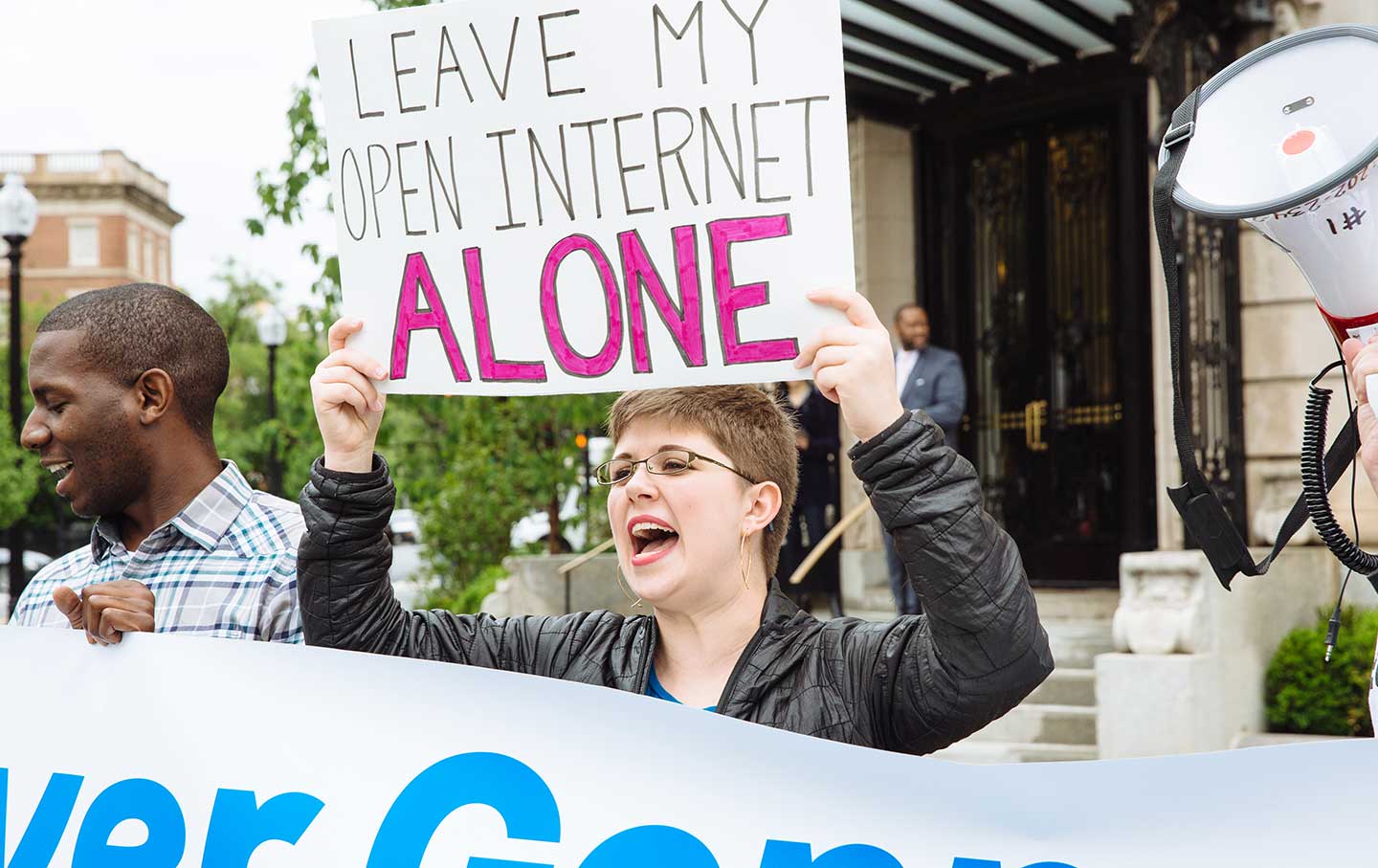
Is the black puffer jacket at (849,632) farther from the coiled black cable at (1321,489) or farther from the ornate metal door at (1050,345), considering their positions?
the ornate metal door at (1050,345)

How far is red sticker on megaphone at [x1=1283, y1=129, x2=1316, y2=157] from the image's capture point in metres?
2.12

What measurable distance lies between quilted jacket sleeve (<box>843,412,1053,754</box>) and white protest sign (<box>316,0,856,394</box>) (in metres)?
0.24

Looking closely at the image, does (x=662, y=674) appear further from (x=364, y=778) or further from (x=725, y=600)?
(x=364, y=778)

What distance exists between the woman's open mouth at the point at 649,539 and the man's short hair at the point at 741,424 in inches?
6.4

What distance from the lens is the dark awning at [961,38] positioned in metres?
9.44

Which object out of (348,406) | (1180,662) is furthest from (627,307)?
(1180,662)

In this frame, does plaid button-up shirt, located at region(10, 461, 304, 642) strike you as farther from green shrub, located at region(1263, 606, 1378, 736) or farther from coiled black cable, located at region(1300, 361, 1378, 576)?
green shrub, located at region(1263, 606, 1378, 736)

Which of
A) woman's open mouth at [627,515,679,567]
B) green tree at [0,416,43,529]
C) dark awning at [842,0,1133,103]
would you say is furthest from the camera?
green tree at [0,416,43,529]

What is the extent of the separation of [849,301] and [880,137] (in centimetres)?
934

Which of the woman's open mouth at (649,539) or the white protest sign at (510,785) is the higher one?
the woman's open mouth at (649,539)

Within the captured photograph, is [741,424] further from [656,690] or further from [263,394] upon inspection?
[263,394]

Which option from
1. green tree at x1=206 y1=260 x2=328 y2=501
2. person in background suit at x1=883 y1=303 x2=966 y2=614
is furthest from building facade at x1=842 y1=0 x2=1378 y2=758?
green tree at x1=206 y1=260 x2=328 y2=501

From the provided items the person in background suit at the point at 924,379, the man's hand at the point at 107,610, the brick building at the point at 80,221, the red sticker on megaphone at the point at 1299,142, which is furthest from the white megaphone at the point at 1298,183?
the brick building at the point at 80,221

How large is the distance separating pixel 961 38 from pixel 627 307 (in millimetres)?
8113
